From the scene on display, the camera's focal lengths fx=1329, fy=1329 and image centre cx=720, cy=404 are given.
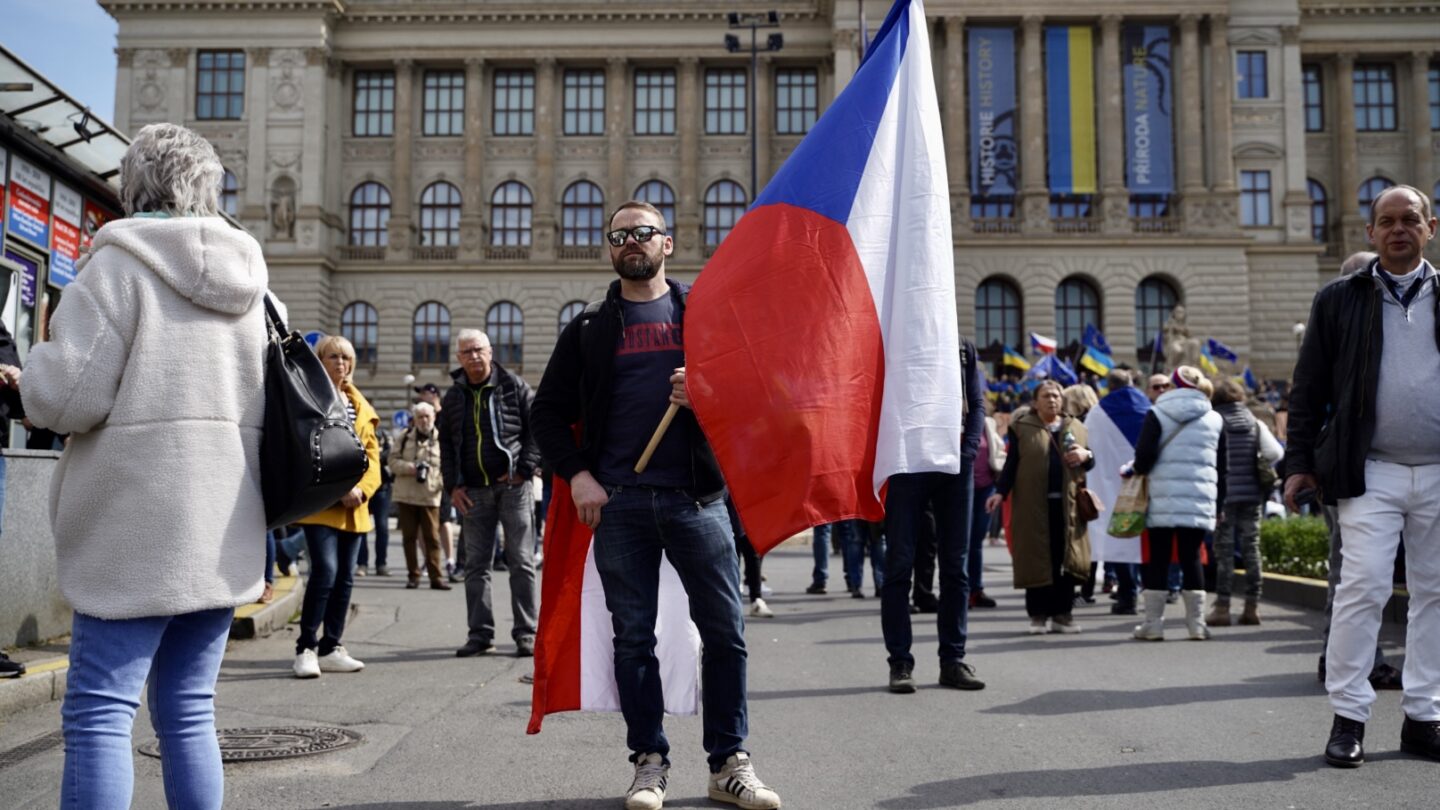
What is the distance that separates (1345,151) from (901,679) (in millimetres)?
52456

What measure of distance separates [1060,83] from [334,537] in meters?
44.7

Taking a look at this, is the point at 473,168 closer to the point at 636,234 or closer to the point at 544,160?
the point at 544,160

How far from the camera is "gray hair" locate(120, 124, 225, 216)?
3.44m

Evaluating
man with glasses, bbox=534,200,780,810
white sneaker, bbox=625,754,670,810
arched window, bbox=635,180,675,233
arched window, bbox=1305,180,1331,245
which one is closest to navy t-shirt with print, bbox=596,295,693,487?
man with glasses, bbox=534,200,780,810

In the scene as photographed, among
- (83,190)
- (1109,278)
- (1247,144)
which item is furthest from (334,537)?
(1247,144)

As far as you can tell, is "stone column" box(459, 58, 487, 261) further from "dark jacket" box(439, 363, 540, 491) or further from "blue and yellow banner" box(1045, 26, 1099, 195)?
"dark jacket" box(439, 363, 540, 491)

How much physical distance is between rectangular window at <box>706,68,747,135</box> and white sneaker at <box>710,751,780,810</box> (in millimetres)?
48996

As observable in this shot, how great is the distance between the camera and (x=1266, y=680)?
7.38 m

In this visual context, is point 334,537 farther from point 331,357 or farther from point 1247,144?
point 1247,144

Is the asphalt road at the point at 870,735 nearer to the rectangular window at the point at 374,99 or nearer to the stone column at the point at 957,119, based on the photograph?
the stone column at the point at 957,119

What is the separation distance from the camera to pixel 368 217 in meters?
51.8

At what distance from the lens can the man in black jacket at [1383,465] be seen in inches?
203

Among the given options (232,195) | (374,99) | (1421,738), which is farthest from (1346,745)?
(374,99)

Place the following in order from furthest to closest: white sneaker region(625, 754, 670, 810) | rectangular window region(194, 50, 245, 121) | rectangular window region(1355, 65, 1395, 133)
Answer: rectangular window region(1355, 65, 1395, 133) → rectangular window region(194, 50, 245, 121) → white sneaker region(625, 754, 670, 810)
